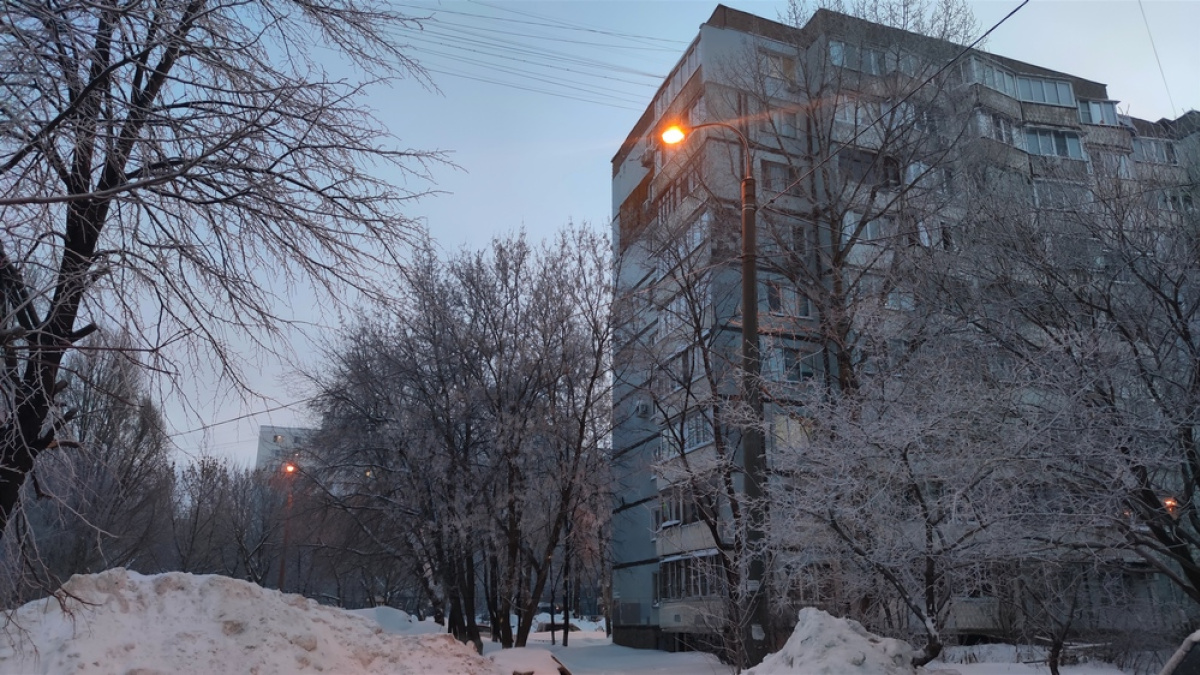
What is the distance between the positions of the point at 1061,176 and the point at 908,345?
392cm

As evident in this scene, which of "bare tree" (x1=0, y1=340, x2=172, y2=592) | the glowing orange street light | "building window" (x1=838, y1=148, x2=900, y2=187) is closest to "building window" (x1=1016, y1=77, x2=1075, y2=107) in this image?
"building window" (x1=838, y1=148, x2=900, y2=187)

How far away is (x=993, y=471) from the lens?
10008mm

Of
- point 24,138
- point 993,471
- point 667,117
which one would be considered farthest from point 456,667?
point 667,117

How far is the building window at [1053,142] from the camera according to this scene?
2944 centimetres

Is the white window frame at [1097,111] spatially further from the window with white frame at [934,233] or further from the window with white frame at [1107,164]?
the window with white frame at [1107,164]

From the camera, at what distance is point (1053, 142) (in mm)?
29703

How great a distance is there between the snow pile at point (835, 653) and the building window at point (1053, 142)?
998 inches

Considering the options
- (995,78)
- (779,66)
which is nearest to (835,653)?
(779,66)

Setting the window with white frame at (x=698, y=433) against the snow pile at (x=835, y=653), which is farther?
the window with white frame at (x=698, y=433)

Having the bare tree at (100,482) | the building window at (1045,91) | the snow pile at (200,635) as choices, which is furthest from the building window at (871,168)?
the bare tree at (100,482)

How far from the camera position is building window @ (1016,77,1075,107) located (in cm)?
3130

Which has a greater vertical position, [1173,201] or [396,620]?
[1173,201]

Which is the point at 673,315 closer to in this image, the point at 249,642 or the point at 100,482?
the point at 249,642

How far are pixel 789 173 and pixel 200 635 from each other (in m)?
19.6
